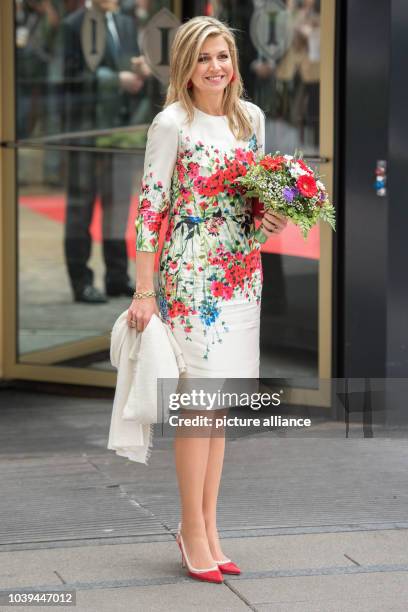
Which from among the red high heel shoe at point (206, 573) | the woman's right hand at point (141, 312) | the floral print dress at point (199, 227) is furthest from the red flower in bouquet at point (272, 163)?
the red high heel shoe at point (206, 573)

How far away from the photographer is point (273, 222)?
165 inches

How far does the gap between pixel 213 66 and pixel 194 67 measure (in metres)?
0.07

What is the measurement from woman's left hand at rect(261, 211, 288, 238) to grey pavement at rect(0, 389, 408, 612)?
1209 millimetres

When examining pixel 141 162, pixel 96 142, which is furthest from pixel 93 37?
pixel 141 162

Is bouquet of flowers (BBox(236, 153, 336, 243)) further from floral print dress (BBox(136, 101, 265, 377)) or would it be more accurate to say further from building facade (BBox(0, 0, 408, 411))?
building facade (BBox(0, 0, 408, 411))

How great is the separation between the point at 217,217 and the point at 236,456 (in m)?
2.03

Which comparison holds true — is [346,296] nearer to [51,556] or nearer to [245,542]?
[245,542]

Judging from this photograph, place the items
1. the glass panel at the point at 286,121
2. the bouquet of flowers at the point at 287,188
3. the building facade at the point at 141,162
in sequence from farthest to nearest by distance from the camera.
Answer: the glass panel at the point at 286,121 → the building facade at the point at 141,162 → the bouquet of flowers at the point at 287,188

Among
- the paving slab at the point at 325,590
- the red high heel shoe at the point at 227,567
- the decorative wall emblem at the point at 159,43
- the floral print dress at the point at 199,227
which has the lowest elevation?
the paving slab at the point at 325,590

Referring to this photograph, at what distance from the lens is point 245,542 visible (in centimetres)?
467

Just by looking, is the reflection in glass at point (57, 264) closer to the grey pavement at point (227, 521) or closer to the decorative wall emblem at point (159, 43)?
the decorative wall emblem at point (159, 43)

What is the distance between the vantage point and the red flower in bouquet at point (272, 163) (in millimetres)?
4152

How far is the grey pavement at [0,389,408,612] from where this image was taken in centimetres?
413

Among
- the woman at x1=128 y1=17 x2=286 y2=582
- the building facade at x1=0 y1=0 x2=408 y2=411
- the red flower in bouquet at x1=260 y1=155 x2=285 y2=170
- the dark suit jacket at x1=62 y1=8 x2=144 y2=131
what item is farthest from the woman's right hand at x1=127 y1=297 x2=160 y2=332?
the dark suit jacket at x1=62 y1=8 x2=144 y2=131
